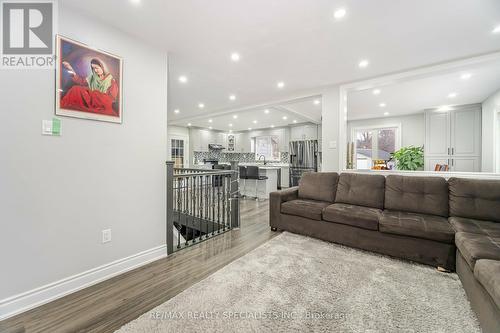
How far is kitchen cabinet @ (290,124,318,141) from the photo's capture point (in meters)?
7.44

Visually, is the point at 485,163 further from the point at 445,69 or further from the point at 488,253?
the point at 488,253

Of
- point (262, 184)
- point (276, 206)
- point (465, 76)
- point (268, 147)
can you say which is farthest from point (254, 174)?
point (465, 76)

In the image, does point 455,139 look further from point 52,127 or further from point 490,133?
point 52,127

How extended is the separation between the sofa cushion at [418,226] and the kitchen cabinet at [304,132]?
206 inches

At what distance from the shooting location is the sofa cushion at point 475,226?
1903 millimetres

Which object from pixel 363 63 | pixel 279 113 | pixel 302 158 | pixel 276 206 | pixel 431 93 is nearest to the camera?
pixel 363 63

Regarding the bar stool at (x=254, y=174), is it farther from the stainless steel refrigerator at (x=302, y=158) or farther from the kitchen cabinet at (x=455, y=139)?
the kitchen cabinet at (x=455, y=139)

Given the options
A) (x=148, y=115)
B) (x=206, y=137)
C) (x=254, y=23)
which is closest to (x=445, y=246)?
(x=254, y=23)

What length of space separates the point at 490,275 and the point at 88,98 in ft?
10.8

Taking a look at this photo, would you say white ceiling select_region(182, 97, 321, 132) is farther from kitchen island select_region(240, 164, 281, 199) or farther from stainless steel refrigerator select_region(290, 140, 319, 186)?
kitchen island select_region(240, 164, 281, 199)

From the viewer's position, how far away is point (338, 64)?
9.71ft

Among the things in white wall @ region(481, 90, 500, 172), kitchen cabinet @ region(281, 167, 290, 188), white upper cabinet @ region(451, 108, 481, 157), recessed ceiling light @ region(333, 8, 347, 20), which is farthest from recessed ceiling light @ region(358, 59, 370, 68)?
kitchen cabinet @ region(281, 167, 290, 188)

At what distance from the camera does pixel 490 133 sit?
14.3 ft

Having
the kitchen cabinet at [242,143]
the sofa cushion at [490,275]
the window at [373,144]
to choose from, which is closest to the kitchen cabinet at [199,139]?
the kitchen cabinet at [242,143]
